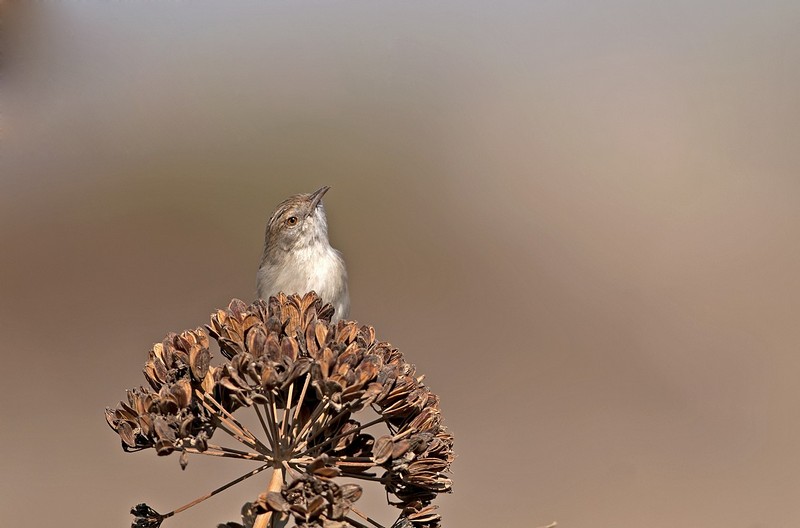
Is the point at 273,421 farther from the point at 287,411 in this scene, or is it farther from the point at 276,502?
the point at 276,502

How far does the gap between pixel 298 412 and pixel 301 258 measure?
195cm

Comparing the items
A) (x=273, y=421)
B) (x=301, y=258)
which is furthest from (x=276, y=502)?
(x=301, y=258)

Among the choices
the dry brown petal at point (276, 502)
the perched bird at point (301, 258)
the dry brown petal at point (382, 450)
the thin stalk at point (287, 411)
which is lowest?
the dry brown petal at point (276, 502)

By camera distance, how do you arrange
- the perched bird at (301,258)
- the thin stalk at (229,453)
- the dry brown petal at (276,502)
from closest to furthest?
the dry brown petal at (276,502)
the thin stalk at (229,453)
the perched bird at (301,258)

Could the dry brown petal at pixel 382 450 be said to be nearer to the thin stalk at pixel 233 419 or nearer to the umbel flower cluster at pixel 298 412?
the umbel flower cluster at pixel 298 412

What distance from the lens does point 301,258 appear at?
10.9 ft

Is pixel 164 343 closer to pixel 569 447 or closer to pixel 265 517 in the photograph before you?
pixel 265 517

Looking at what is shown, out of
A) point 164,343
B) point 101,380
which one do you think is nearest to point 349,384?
point 164,343

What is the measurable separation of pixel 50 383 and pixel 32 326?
2.99 ft

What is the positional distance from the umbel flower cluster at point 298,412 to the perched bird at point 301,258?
1642 mm

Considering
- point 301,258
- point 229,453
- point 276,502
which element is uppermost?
point 301,258

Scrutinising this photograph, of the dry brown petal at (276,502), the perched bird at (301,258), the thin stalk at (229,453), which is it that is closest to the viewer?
the dry brown petal at (276,502)

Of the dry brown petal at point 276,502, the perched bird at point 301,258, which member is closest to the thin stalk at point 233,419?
the dry brown petal at point 276,502

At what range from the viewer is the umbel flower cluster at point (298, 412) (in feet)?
4.34
